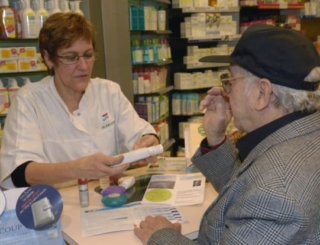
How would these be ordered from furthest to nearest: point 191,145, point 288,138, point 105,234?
point 191,145 → point 105,234 → point 288,138

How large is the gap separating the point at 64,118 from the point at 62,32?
0.45 meters

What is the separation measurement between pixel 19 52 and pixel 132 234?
6.73ft

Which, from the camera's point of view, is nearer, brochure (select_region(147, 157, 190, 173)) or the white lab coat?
the white lab coat

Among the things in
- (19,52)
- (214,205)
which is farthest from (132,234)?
(19,52)

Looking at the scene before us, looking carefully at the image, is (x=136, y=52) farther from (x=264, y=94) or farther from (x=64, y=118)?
(x=264, y=94)

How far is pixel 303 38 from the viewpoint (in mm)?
1167

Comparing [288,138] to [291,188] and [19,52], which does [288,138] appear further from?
[19,52]

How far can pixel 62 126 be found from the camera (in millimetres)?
2037

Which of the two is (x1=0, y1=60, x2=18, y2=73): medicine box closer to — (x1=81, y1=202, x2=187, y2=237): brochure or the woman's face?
the woman's face

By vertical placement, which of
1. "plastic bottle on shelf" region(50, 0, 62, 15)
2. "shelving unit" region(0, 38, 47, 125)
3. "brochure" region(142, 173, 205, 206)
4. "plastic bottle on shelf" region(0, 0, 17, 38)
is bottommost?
"brochure" region(142, 173, 205, 206)

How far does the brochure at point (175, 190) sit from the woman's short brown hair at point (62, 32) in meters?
0.82

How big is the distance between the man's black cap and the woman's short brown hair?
3.45 ft

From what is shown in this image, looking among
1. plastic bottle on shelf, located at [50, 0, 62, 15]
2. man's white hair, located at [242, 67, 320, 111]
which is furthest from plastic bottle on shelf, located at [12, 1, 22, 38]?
man's white hair, located at [242, 67, 320, 111]

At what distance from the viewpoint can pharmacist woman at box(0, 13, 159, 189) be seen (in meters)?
1.81
